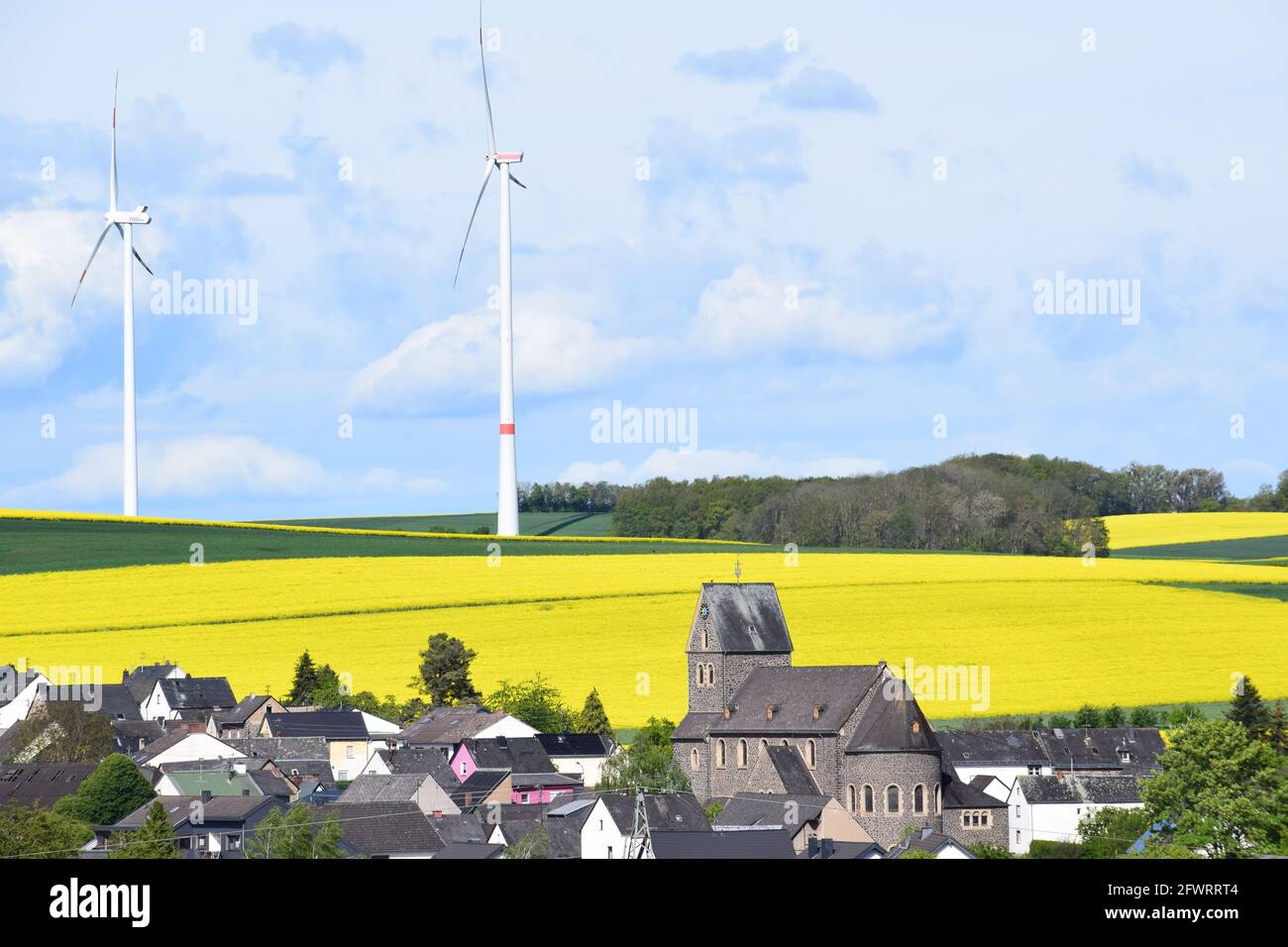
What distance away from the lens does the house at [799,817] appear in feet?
248

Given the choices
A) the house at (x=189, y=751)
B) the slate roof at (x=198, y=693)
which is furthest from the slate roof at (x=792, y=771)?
the slate roof at (x=198, y=693)

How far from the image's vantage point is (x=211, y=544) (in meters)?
131

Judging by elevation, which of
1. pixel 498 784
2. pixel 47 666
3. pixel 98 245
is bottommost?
pixel 498 784

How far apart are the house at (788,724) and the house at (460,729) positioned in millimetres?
11144

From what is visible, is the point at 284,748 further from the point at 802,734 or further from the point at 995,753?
the point at 995,753

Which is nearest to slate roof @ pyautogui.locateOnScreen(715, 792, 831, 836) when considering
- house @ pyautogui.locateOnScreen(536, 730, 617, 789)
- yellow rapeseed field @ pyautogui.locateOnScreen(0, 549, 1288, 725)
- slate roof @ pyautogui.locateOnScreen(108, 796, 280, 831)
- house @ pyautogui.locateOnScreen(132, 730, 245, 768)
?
house @ pyautogui.locateOnScreen(536, 730, 617, 789)

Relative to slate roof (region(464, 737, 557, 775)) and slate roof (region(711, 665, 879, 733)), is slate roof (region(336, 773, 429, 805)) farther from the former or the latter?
slate roof (region(711, 665, 879, 733))

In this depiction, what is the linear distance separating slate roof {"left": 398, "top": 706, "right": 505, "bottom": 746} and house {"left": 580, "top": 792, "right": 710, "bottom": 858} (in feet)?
84.1

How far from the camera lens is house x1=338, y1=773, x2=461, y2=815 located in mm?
81438
